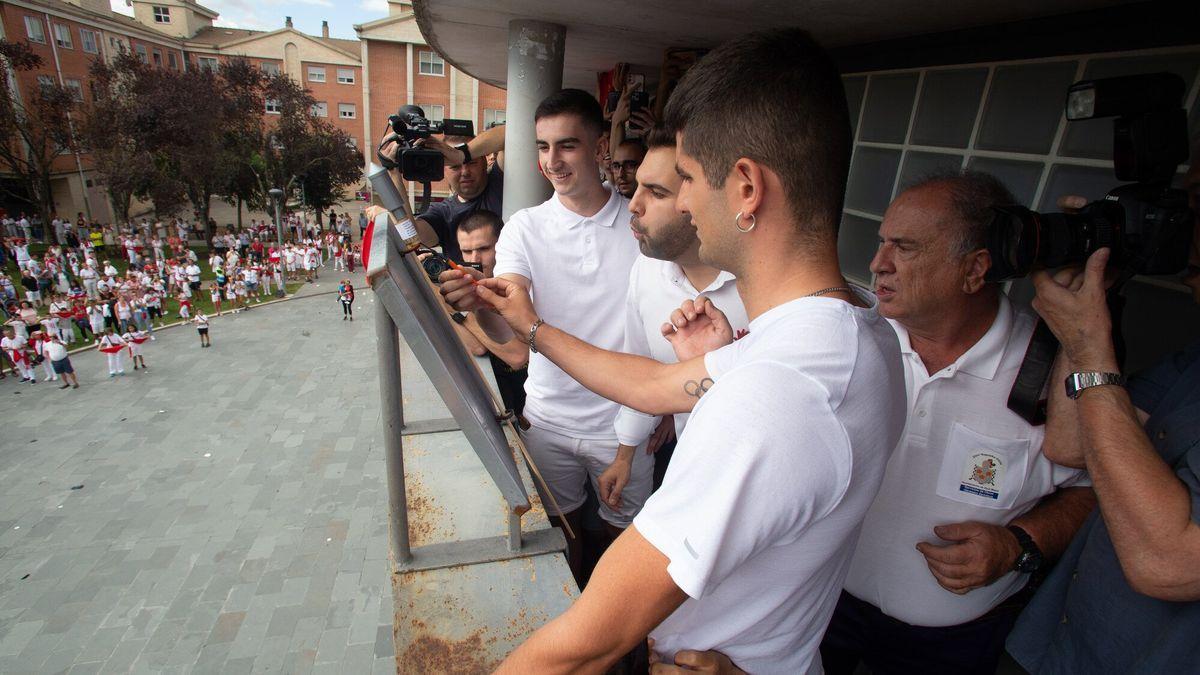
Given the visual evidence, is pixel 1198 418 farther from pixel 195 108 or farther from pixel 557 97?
pixel 195 108

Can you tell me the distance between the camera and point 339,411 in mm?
14312

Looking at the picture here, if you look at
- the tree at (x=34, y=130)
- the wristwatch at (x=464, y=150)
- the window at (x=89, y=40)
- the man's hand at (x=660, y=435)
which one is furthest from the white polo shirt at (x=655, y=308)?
the window at (x=89, y=40)

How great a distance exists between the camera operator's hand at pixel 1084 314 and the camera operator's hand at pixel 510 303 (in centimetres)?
172

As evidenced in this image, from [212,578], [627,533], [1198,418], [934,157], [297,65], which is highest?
[297,65]

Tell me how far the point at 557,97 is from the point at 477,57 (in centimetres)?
558

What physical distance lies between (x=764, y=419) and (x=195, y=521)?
40.9 ft

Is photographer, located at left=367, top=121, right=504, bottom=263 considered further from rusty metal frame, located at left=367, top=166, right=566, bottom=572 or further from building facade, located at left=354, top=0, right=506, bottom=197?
building facade, located at left=354, top=0, right=506, bottom=197

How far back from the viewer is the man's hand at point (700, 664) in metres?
1.30

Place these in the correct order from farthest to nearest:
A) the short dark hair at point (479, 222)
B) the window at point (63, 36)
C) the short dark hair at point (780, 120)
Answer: the window at point (63, 36)
the short dark hair at point (479, 222)
the short dark hair at point (780, 120)

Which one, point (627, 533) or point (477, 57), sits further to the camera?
point (477, 57)

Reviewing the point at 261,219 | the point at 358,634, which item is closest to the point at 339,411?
the point at 358,634

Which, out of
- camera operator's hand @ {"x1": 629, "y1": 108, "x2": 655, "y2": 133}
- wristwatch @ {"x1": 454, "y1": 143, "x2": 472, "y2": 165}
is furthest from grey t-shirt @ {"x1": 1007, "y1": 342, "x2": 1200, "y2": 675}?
wristwatch @ {"x1": 454, "y1": 143, "x2": 472, "y2": 165}

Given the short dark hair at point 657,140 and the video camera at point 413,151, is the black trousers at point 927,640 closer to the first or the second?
the short dark hair at point 657,140

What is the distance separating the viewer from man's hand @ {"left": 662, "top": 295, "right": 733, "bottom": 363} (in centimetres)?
199
